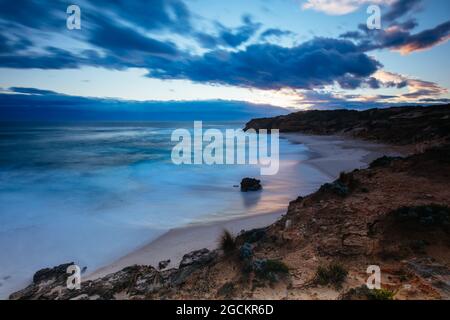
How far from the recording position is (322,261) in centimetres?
512

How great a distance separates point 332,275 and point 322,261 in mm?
709

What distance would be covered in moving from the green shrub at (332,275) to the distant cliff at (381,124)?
78.0 feet

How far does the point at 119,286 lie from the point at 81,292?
679mm

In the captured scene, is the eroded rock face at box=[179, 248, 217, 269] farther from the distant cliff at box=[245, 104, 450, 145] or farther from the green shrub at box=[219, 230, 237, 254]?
the distant cliff at box=[245, 104, 450, 145]

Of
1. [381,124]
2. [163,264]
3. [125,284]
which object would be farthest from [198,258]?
[381,124]

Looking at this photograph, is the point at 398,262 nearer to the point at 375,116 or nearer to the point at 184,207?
the point at 184,207

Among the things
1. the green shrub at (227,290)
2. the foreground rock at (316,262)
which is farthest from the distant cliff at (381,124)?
the green shrub at (227,290)

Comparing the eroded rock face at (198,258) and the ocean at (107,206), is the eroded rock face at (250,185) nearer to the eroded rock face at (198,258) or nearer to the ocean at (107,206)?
the ocean at (107,206)

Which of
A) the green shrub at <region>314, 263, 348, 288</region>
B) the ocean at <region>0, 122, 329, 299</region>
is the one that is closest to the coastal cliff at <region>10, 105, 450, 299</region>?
the green shrub at <region>314, 263, 348, 288</region>

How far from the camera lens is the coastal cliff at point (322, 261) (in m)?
4.29

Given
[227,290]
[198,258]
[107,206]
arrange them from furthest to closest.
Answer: [107,206] < [198,258] < [227,290]

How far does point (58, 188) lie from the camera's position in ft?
54.6

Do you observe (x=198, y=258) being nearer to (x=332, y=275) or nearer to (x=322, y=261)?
(x=322, y=261)

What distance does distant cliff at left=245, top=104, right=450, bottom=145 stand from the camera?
3038 cm
